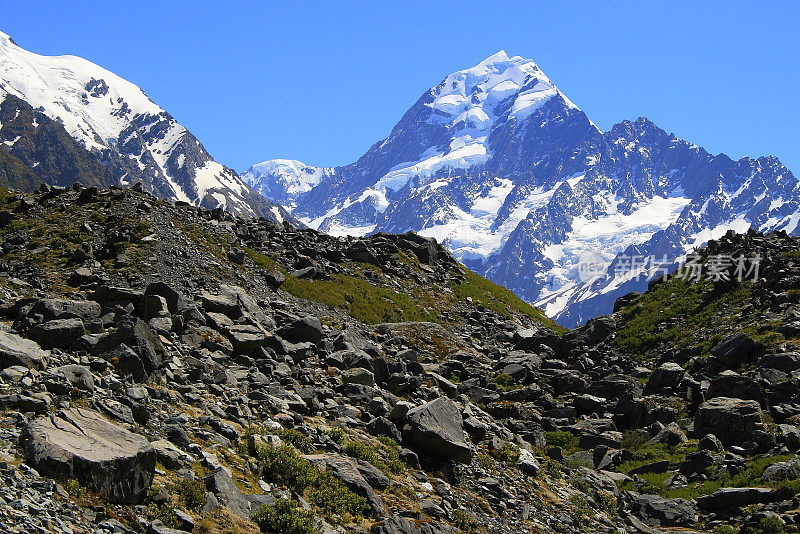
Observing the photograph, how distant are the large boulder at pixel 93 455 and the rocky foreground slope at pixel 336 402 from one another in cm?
4

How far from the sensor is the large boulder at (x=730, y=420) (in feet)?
74.9

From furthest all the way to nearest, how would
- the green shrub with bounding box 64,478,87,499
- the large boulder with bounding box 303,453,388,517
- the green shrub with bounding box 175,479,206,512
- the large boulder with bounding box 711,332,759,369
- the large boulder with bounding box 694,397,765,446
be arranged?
the large boulder with bounding box 711,332,759,369
the large boulder with bounding box 694,397,765,446
the large boulder with bounding box 303,453,388,517
the green shrub with bounding box 175,479,206,512
the green shrub with bounding box 64,478,87,499

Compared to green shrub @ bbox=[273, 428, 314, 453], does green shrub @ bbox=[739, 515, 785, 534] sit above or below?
above

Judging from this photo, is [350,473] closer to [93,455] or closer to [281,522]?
[281,522]

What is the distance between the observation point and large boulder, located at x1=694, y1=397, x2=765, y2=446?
74.9 feet

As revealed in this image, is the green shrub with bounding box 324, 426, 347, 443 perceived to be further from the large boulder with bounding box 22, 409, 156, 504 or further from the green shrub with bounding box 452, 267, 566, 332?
the green shrub with bounding box 452, 267, 566, 332

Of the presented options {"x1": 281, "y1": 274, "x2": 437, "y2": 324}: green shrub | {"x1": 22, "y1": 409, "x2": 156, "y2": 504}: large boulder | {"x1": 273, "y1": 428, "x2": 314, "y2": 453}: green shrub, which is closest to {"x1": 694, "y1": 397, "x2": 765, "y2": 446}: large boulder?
{"x1": 273, "y1": 428, "x2": 314, "y2": 453}: green shrub

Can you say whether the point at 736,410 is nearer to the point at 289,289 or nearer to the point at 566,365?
the point at 566,365

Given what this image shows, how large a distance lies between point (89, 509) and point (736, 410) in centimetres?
2160

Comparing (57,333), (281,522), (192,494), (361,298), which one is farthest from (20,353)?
A: (361,298)

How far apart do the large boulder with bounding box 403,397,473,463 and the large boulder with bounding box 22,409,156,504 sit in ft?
26.4

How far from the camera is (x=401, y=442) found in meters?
18.6

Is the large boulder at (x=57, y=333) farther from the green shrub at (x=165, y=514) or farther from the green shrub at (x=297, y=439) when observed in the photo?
the green shrub at (x=165, y=514)

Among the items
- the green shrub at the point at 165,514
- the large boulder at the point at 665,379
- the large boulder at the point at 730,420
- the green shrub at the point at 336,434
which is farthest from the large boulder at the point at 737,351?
the green shrub at the point at 165,514
